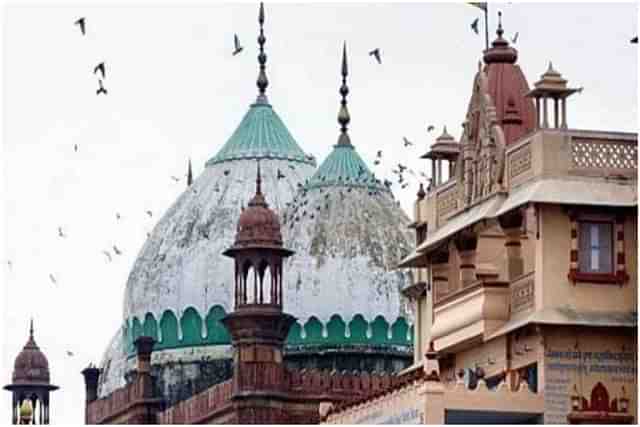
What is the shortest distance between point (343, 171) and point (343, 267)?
1716mm

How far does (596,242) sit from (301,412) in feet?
44.5

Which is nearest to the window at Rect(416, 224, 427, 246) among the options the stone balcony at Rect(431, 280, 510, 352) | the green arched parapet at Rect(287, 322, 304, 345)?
the stone balcony at Rect(431, 280, 510, 352)

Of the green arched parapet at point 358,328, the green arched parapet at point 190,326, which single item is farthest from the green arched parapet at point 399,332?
the green arched parapet at point 190,326

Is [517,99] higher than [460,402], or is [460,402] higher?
[517,99]

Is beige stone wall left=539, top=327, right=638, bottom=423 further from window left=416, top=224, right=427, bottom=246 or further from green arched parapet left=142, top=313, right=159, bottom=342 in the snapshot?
green arched parapet left=142, top=313, right=159, bottom=342

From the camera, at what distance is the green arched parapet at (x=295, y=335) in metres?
64.6

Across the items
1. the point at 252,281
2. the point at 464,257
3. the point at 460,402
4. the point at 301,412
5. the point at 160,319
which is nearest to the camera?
the point at 460,402

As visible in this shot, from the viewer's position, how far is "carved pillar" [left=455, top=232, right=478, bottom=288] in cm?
4781

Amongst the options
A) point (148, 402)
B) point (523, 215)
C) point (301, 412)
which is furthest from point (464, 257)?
point (148, 402)

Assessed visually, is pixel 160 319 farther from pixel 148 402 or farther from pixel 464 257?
pixel 464 257

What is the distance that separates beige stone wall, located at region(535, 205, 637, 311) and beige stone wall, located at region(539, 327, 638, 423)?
1.13 feet

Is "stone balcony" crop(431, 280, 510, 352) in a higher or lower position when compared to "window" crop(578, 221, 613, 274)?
lower

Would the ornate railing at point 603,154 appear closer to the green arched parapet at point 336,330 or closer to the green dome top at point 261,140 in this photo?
the green arched parapet at point 336,330

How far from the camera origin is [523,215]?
1816 inches
